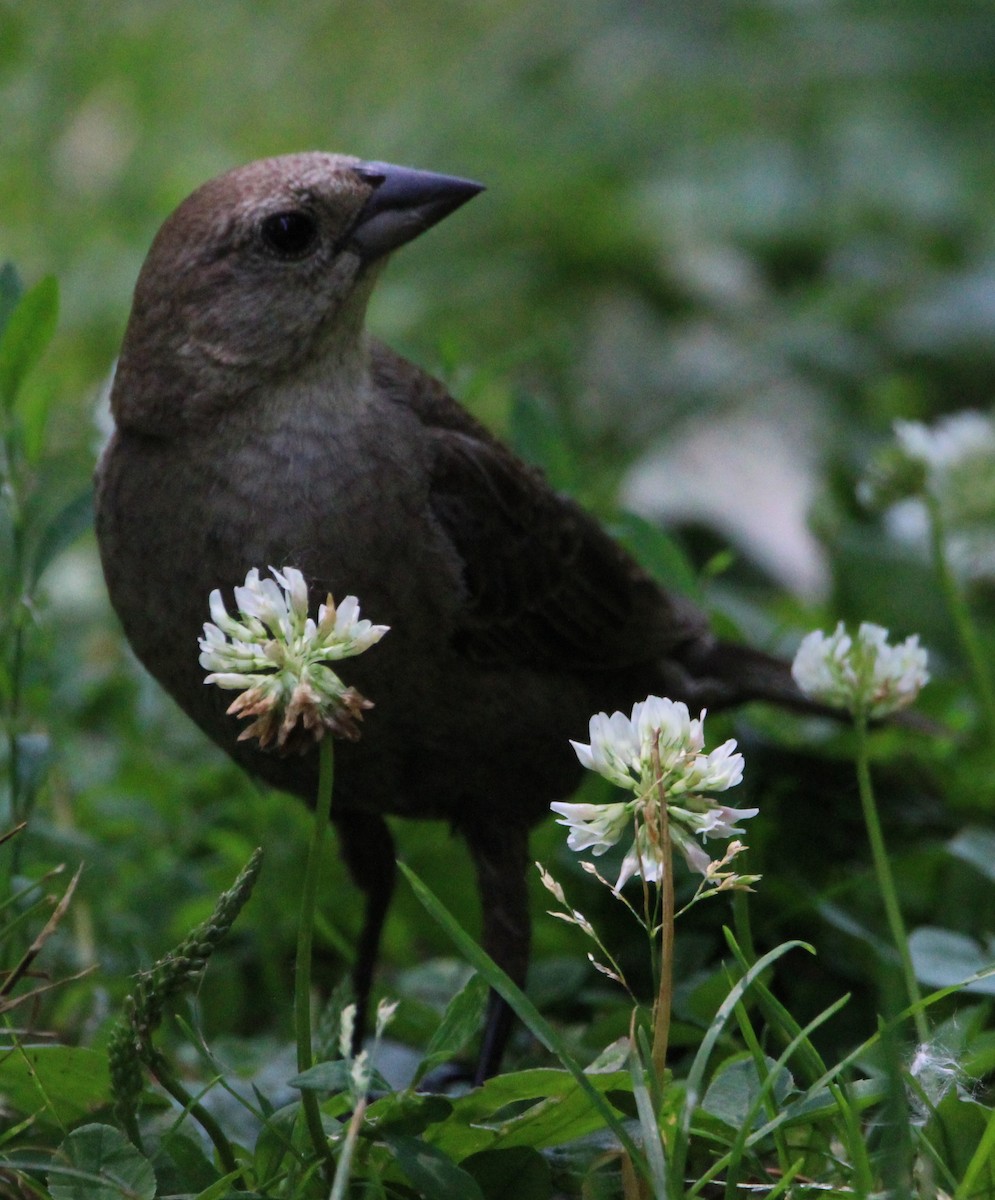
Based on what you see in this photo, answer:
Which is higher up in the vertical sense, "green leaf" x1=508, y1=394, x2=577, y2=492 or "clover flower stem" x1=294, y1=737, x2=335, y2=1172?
"green leaf" x1=508, y1=394, x2=577, y2=492

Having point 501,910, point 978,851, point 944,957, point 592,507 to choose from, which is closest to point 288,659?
point 501,910

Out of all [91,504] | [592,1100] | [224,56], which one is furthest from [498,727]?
[224,56]

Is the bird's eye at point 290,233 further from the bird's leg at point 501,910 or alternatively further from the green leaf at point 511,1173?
the green leaf at point 511,1173

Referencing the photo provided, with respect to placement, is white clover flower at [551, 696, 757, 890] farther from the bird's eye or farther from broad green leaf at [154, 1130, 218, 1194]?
the bird's eye

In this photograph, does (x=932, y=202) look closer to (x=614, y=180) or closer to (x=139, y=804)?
(x=614, y=180)

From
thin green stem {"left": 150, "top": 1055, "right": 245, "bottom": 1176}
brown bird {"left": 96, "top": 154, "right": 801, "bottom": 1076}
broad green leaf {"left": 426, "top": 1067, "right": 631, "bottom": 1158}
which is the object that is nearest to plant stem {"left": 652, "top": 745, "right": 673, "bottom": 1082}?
broad green leaf {"left": 426, "top": 1067, "right": 631, "bottom": 1158}

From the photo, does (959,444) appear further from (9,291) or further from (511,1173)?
(511,1173)
